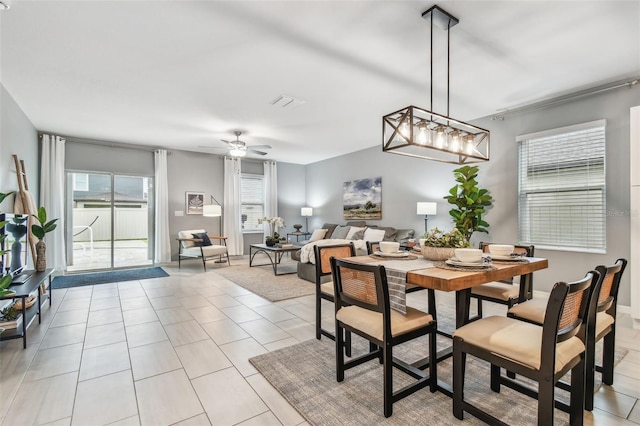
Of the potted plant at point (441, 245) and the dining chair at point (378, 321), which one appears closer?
the dining chair at point (378, 321)

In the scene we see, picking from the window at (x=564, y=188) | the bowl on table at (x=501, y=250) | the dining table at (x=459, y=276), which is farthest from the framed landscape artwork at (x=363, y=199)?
the dining table at (x=459, y=276)

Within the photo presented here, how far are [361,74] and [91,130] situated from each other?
5144mm

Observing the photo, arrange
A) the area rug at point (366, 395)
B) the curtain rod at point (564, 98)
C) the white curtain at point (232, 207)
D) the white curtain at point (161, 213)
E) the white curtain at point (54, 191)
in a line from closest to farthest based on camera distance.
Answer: the area rug at point (366, 395) < the curtain rod at point (564, 98) < the white curtain at point (54, 191) < the white curtain at point (161, 213) < the white curtain at point (232, 207)

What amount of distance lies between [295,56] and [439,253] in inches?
89.0

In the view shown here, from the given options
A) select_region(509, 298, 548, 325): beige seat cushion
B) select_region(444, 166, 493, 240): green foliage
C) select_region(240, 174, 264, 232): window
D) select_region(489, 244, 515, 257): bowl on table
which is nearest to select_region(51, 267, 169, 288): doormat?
select_region(240, 174, 264, 232): window

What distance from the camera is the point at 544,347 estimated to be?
134 cm

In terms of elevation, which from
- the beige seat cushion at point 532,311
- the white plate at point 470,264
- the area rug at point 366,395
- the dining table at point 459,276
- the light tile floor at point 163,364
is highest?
the white plate at point 470,264

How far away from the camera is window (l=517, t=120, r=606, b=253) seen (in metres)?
3.70

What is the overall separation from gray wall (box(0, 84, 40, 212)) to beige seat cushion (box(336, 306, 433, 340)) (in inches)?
172

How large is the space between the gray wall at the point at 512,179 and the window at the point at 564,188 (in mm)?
83

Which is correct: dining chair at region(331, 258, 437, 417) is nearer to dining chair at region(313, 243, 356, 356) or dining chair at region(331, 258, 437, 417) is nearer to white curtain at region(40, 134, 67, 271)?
dining chair at region(313, 243, 356, 356)

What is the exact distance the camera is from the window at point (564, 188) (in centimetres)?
370

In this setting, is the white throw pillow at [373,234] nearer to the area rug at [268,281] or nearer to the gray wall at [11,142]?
the area rug at [268,281]

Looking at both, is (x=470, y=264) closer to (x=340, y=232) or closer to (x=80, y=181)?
(x=340, y=232)
